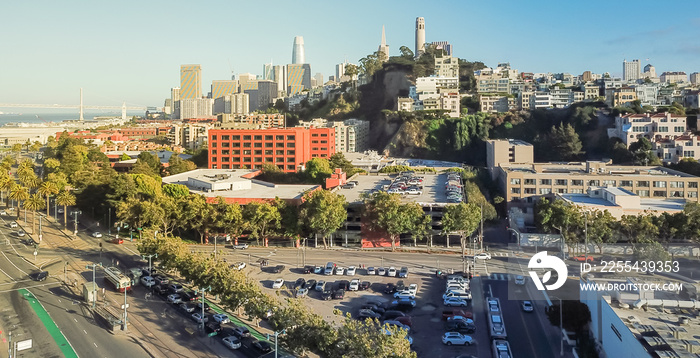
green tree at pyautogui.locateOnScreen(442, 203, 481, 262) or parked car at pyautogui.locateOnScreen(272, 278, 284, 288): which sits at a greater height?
green tree at pyautogui.locateOnScreen(442, 203, 481, 262)

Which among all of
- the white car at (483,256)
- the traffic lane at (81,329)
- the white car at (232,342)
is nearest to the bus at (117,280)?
the traffic lane at (81,329)

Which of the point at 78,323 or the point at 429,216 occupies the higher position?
the point at 429,216

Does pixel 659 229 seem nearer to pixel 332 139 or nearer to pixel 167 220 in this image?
pixel 167 220

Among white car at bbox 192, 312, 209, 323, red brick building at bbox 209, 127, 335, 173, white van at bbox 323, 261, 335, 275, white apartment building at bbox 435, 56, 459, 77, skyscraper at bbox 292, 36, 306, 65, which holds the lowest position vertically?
white car at bbox 192, 312, 209, 323

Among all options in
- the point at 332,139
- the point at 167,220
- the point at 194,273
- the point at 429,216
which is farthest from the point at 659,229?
the point at 332,139

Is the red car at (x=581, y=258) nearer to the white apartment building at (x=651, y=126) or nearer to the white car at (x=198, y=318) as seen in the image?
the white car at (x=198, y=318)

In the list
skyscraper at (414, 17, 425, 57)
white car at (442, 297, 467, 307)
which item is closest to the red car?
white car at (442, 297, 467, 307)

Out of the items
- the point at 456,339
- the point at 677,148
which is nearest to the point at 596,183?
the point at 677,148

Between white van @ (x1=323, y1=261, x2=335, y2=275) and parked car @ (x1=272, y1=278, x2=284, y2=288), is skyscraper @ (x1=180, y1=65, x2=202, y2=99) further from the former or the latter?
parked car @ (x1=272, y1=278, x2=284, y2=288)
